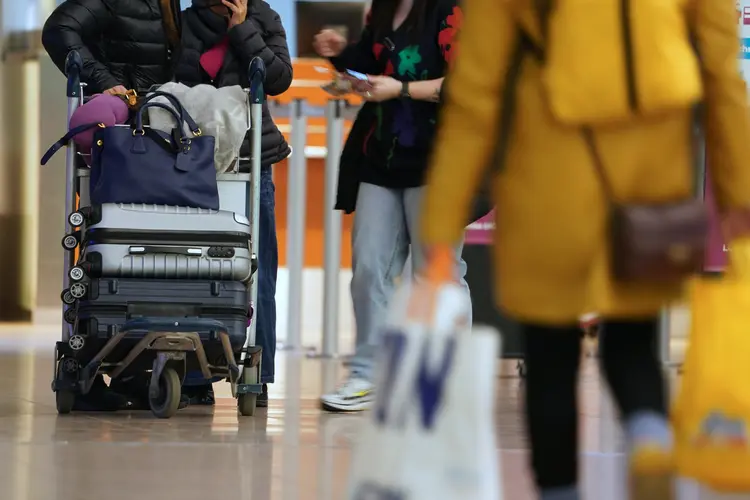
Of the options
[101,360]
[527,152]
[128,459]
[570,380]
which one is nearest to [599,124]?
[527,152]

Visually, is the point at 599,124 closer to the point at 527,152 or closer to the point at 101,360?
the point at 527,152

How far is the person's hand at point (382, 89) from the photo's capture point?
391cm

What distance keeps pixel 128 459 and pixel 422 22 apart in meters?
1.57

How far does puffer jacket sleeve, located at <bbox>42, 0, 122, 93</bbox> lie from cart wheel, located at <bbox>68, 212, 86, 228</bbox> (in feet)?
1.62

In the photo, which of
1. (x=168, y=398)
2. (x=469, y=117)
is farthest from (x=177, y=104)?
(x=469, y=117)

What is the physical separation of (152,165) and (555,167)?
2603 millimetres

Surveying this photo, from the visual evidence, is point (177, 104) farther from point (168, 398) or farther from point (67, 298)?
point (168, 398)

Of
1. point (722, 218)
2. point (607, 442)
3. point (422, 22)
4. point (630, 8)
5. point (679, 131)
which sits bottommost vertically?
point (607, 442)

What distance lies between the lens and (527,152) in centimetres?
193

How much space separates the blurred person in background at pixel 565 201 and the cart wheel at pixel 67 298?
8.07ft

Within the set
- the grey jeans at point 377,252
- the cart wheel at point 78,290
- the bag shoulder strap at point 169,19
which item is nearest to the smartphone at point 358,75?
the grey jeans at point 377,252

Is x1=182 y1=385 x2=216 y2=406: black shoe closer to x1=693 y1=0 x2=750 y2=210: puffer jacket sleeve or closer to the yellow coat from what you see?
the yellow coat

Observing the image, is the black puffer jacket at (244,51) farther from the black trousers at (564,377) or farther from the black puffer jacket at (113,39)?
the black trousers at (564,377)

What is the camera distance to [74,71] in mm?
4379
